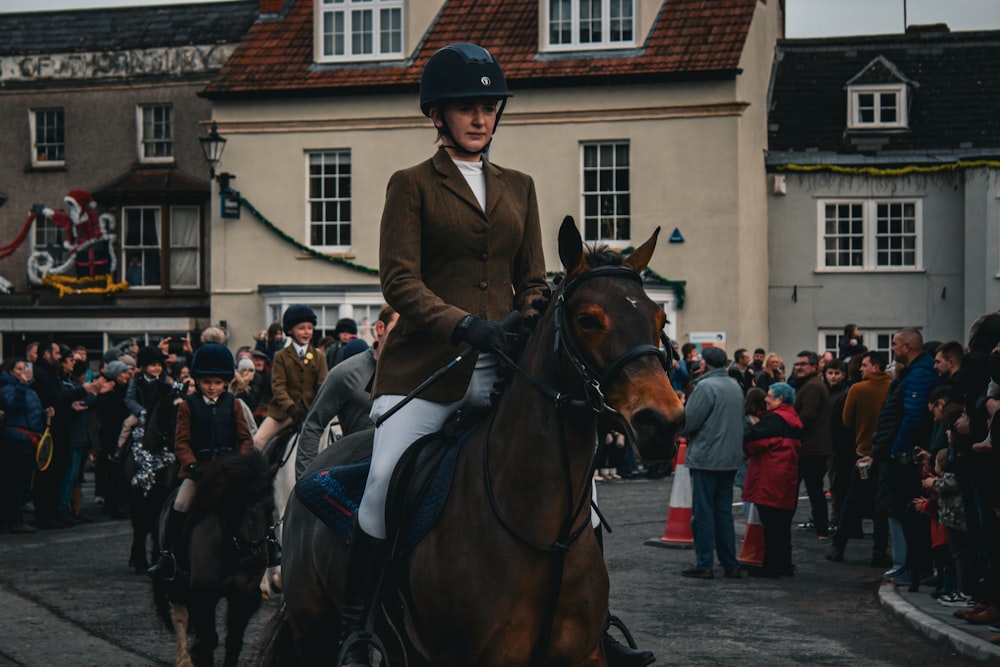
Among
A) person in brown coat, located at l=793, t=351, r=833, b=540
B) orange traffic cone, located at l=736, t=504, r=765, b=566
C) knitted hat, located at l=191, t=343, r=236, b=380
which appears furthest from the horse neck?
person in brown coat, located at l=793, t=351, r=833, b=540

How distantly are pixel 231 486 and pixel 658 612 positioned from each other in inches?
161

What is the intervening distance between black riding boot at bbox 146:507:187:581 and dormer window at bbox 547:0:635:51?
2207cm

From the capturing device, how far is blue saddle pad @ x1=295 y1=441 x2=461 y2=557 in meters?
5.31

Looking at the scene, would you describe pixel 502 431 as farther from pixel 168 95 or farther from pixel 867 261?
pixel 168 95

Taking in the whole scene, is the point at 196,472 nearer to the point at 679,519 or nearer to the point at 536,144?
the point at 679,519

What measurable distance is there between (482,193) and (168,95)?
3118cm

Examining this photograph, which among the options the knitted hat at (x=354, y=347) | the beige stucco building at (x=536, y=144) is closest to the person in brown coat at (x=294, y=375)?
the knitted hat at (x=354, y=347)

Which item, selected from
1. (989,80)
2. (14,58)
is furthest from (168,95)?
(989,80)

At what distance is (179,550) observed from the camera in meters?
9.45

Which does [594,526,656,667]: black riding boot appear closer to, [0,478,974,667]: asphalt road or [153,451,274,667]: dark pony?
[153,451,274,667]: dark pony

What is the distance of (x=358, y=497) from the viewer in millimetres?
5914

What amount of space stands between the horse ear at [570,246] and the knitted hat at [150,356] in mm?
11996

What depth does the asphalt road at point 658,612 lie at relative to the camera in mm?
9773

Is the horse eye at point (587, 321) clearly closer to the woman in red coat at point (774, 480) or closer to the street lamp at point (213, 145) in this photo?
the woman in red coat at point (774, 480)
